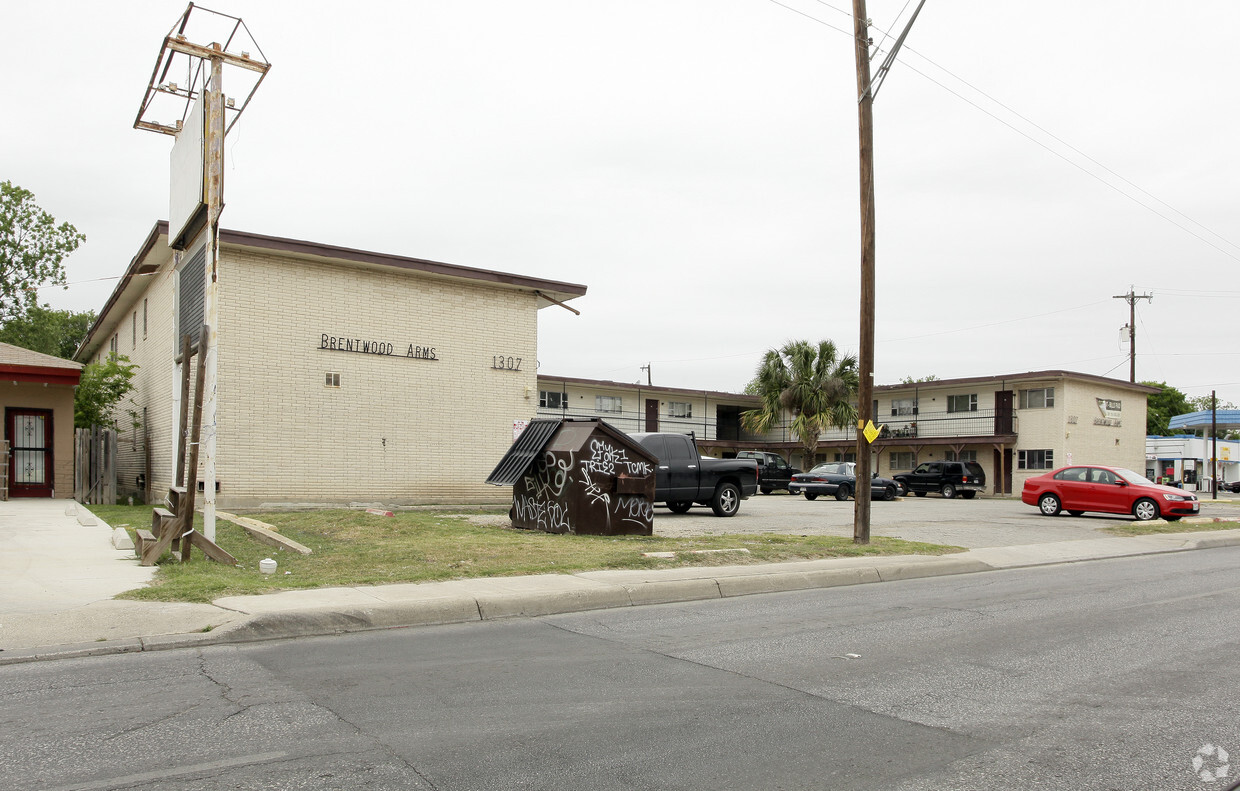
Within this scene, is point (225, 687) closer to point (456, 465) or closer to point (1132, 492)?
point (456, 465)

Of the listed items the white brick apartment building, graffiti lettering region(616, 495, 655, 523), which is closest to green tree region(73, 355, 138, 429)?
the white brick apartment building

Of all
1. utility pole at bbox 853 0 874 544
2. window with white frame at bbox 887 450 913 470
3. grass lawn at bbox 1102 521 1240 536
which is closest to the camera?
utility pole at bbox 853 0 874 544

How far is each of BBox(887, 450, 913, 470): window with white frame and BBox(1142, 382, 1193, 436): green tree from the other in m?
45.1

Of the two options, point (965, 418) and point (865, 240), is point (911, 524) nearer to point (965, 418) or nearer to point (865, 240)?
point (865, 240)

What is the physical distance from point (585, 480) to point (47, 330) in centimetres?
4343

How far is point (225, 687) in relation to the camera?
5.98 metres

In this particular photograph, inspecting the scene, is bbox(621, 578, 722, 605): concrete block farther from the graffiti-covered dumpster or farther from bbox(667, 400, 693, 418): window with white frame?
bbox(667, 400, 693, 418): window with white frame

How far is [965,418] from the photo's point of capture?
44.9 meters

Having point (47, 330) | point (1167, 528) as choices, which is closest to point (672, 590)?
point (1167, 528)

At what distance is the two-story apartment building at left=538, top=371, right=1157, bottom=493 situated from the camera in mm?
42188

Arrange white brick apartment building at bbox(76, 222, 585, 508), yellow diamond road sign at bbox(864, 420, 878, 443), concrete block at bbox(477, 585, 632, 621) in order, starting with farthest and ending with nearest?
white brick apartment building at bbox(76, 222, 585, 508), yellow diamond road sign at bbox(864, 420, 878, 443), concrete block at bbox(477, 585, 632, 621)

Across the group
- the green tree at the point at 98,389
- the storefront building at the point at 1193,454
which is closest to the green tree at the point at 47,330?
the green tree at the point at 98,389

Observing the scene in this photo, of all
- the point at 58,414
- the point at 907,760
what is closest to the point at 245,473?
the point at 58,414

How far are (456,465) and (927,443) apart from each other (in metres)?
29.5
